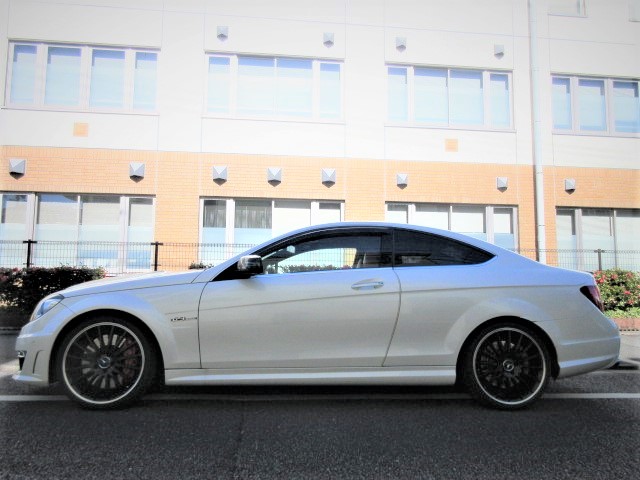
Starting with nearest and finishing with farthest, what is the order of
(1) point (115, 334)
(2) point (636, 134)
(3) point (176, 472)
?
(3) point (176, 472) < (1) point (115, 334) < (2) point (636, 134)

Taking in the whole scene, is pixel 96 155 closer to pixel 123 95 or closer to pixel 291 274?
pixel 123 95

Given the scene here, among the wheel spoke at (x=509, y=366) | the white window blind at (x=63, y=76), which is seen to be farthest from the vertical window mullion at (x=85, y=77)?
the wheel spoke at (x=509, y=366)

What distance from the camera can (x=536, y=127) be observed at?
11.8m

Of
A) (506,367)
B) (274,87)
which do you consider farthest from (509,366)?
(274,87)

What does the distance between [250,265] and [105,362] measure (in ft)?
4.35

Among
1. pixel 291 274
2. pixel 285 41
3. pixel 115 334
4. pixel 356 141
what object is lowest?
pixel 115 334

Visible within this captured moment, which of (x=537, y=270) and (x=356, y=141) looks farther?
(x=356, y=141)

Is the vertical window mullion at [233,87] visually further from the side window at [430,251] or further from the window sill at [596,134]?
the side window at [430,251]

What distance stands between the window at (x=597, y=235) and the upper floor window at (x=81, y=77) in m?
11.3

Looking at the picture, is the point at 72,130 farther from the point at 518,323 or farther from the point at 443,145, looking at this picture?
the point at 518,323

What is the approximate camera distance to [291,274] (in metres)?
3.55

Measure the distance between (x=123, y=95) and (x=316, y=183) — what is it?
5293 mm

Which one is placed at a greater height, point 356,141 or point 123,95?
point 123,95

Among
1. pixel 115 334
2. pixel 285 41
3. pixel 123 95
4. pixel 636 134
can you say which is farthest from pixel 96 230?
pixel 636 134
